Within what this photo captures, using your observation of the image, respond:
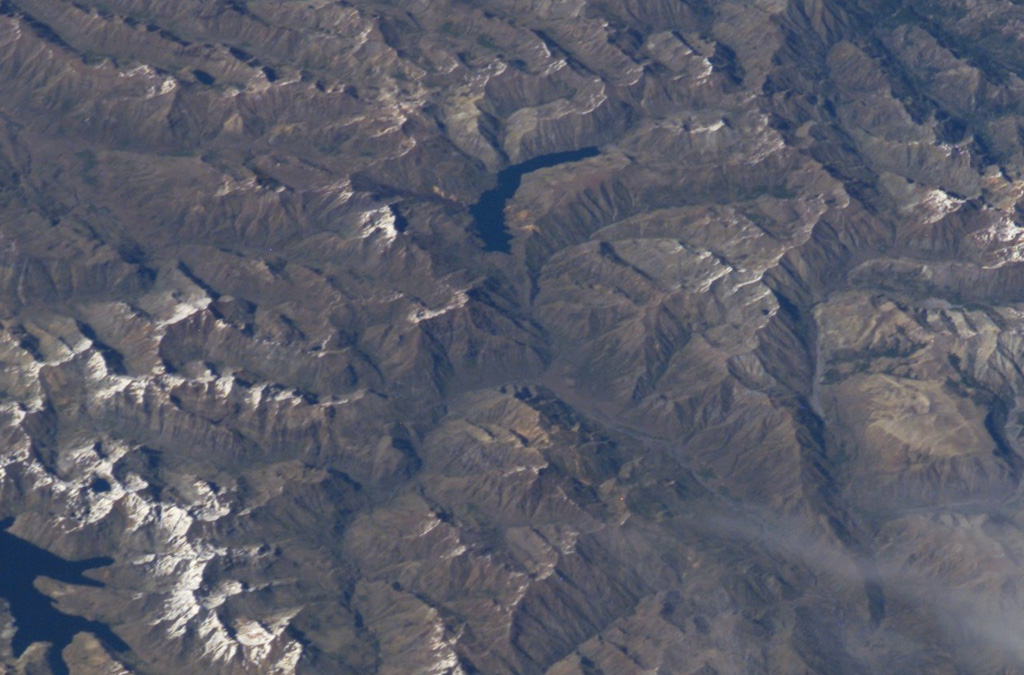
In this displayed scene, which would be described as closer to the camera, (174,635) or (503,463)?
(174,635)

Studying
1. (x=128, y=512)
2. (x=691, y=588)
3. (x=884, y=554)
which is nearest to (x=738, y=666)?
(x=691, y=588)

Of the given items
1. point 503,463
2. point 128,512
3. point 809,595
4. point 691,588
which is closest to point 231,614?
point 128,512

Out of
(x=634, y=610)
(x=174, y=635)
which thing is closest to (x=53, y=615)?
(x=174, y=635)

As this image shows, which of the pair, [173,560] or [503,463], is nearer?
[173,560]

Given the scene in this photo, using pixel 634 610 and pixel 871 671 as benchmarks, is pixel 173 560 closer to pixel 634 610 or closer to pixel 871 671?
pixel 634 610

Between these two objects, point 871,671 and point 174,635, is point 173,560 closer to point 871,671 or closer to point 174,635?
point 174,635
